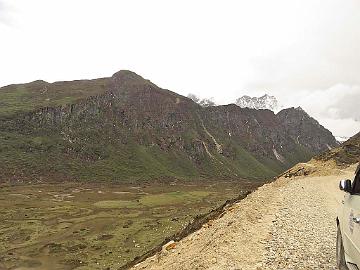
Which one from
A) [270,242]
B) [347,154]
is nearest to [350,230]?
[270,242]

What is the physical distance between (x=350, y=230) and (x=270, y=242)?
757cm

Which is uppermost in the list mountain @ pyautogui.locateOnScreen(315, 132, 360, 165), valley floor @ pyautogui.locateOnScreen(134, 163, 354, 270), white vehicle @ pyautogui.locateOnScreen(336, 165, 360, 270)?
mountain @ pyautogui.locateOnScreen(315, 132, 360, 165)

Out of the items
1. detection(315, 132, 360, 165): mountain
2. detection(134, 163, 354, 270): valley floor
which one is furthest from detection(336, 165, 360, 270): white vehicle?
detection(315, 132, 360, 165): mountain

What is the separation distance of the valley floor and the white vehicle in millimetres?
2725

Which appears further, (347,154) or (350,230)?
(347,154)

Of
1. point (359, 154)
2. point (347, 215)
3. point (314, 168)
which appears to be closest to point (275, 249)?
point (347, 215)

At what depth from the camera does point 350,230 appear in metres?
8.27

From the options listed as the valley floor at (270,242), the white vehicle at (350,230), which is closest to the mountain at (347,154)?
the valley floor at (270,242)

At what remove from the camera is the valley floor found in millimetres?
13266

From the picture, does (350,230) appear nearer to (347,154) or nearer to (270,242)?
(270,242)

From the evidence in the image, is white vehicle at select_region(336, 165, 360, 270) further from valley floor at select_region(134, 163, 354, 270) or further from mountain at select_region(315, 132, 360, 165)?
mountain at select_region(315, 132, 360, 165)

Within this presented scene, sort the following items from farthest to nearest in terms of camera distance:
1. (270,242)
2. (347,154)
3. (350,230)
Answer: (347,154)
(270,242)
(350,230)

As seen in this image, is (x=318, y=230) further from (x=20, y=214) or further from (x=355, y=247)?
(x=20, y=214)

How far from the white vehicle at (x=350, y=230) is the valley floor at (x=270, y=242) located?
8.94 feet
